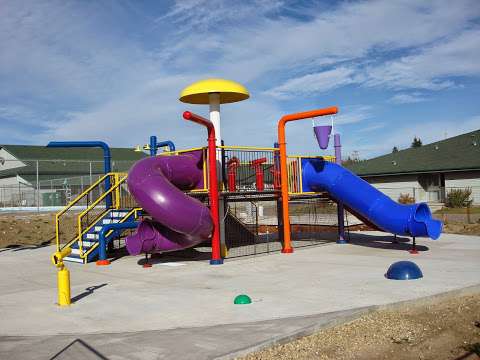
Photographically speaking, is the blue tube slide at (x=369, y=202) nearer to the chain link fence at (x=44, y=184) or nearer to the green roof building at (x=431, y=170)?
the chain link fence at (x=44, y=184)

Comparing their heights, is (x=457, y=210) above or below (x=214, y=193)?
below

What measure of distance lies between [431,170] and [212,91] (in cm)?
2569

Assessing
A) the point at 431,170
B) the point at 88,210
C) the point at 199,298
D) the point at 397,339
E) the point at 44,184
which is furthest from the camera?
the point at 44,184

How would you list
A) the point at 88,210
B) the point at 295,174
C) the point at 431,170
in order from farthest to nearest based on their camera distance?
1. the point at 431,170
2. the point at 295,174
3. the point at 88,210

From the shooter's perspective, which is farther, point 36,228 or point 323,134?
point 36,228

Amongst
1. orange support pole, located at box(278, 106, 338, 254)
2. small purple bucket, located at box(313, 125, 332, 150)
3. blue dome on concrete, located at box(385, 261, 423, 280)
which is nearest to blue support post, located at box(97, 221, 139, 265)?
orange support pole, located at box(278, 106, 338, 254)

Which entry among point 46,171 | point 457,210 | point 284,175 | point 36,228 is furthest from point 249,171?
point 46,171

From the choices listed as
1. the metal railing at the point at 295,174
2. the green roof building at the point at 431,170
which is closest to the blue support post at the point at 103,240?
the metal railing at the point at 295,174

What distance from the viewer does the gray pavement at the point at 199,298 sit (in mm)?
6422

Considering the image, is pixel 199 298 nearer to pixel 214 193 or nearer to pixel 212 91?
pixel 214 193

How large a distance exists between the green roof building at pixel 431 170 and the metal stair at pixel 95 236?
80.2 ft

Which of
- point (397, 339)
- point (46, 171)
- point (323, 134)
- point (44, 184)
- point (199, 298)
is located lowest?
point (397, 339)

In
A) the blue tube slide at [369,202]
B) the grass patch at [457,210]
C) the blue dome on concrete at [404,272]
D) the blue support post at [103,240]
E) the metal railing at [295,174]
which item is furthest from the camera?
the grass patch at [457,210]

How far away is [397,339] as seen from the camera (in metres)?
6.41
